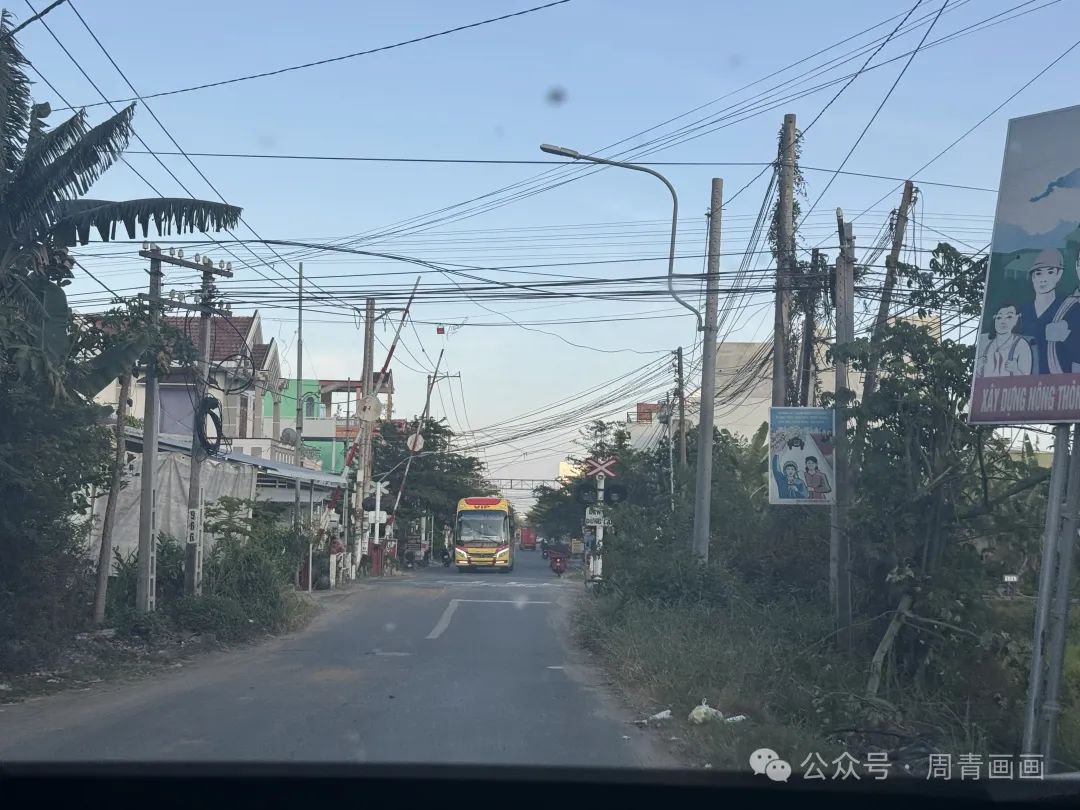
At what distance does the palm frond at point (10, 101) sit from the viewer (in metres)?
11.4

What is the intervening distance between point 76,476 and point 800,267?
11.7 m

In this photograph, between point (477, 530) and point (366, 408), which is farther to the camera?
point (477, 530)

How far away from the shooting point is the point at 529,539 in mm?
131250

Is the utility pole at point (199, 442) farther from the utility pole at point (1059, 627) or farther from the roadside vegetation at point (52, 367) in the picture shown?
the utility pole at point (1059, 627)

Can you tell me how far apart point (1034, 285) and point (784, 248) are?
33.8 feet

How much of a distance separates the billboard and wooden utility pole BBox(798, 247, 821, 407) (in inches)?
391

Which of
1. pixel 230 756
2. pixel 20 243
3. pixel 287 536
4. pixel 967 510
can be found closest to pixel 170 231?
A: pixel 20 243

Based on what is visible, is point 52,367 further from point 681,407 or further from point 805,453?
point 681,407

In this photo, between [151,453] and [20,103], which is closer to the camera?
[20,103]

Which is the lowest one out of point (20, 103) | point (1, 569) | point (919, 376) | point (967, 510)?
point (1, 569)

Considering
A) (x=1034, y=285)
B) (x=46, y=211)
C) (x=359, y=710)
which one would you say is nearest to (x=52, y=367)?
Result: (x=46, y=211)

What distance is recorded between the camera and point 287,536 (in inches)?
1011

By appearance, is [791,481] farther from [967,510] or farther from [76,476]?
[76,476]

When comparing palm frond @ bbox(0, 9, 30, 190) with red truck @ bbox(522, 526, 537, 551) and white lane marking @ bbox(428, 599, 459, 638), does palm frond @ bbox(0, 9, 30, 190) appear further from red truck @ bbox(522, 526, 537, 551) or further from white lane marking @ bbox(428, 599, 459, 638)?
red truck @ bbox(522, 526, 537, 551)
